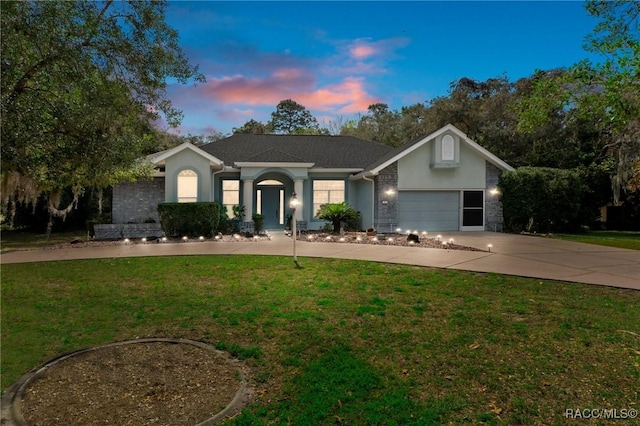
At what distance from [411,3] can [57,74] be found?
997 cm

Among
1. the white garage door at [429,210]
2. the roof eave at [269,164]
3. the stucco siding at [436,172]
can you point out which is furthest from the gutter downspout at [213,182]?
the white garage door at [429,210]

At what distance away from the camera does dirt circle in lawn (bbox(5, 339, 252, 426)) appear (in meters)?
2.88

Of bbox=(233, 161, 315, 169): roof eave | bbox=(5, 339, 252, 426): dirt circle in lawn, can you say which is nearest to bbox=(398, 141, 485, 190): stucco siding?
bbox=(233, 161, 315, 169): roof eave

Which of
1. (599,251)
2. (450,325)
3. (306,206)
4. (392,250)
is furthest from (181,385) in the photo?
(306,206)

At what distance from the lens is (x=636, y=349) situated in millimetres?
3926

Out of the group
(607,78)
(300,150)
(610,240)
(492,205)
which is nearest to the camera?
(607,78)

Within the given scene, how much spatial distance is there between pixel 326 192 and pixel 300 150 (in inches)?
120

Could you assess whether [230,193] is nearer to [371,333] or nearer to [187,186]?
[187,186]

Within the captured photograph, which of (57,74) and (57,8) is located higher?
(57,8)

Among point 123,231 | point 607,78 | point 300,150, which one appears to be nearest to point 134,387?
point 607,78

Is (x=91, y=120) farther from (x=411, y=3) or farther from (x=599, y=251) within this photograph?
(x=599, y=251)

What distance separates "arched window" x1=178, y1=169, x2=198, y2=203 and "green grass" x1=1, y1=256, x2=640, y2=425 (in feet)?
25.4

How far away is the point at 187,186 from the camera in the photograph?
15.4 metres

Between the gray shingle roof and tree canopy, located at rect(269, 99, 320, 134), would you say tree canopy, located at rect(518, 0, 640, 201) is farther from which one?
tree canopy, located at rect(269, 99, 320, 134)
